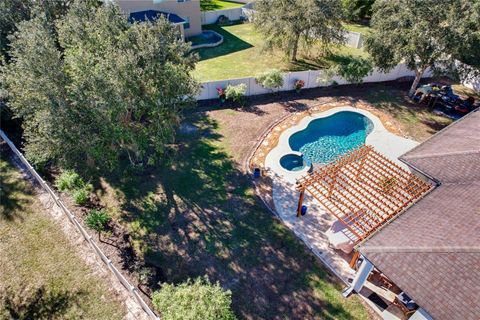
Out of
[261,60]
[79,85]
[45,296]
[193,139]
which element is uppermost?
[79,85]

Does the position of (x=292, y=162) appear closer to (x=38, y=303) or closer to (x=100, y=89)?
(x=100, y=89)

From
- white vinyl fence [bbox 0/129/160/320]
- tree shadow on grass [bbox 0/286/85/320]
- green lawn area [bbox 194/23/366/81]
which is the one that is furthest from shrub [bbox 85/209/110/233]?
green lawn area [bbox 194/23/366/81]

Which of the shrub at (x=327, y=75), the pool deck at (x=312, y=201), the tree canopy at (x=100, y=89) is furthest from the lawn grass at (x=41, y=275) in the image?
the shrub at (x=327, y=75)

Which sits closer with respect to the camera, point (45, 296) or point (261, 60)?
point (45, 296)

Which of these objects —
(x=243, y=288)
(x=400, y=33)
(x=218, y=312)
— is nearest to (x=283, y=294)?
(x=243, y=288)

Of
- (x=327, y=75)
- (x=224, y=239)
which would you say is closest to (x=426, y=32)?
(x=327, y=75)

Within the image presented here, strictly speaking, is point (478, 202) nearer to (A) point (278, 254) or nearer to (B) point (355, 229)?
(B) point (355, 229)

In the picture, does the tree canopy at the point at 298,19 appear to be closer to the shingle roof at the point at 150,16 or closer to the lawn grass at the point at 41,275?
the shingle roof at the point at 150,16
